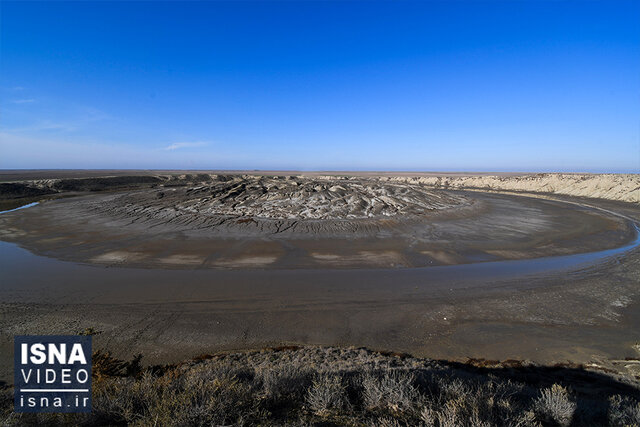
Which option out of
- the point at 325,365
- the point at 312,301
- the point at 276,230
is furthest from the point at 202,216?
the point at 325,365

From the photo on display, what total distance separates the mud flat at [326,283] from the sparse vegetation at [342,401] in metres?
1.95

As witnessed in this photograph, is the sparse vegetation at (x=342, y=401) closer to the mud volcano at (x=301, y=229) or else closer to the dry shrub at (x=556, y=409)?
the dry shrub at (x=556, y=409)

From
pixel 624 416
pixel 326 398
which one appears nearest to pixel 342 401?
pixel 326 398

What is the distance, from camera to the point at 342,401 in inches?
153

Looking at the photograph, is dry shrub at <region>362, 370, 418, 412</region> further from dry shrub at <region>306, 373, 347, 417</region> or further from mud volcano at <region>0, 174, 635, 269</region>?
mud volcano at <region>0, 174, 635, 269</region>

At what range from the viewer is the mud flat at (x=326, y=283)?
7223 mm

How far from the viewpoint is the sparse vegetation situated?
3.34 metres

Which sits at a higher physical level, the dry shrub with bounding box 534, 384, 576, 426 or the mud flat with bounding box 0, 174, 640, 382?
the dry shrub with bounding box 534, 384, 576, 426

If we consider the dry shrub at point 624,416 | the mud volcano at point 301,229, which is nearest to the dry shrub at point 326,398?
the dry shrub at point 624,416

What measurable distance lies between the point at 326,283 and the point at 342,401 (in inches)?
279

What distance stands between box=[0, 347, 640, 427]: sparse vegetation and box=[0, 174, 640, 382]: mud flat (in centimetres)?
195

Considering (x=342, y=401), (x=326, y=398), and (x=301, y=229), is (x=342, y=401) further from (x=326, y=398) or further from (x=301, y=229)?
(x=301, y=229)

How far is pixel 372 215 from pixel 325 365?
18503mm

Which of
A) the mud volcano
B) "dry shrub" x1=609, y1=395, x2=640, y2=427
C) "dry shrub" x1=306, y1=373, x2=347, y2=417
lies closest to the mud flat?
the mud volcano
